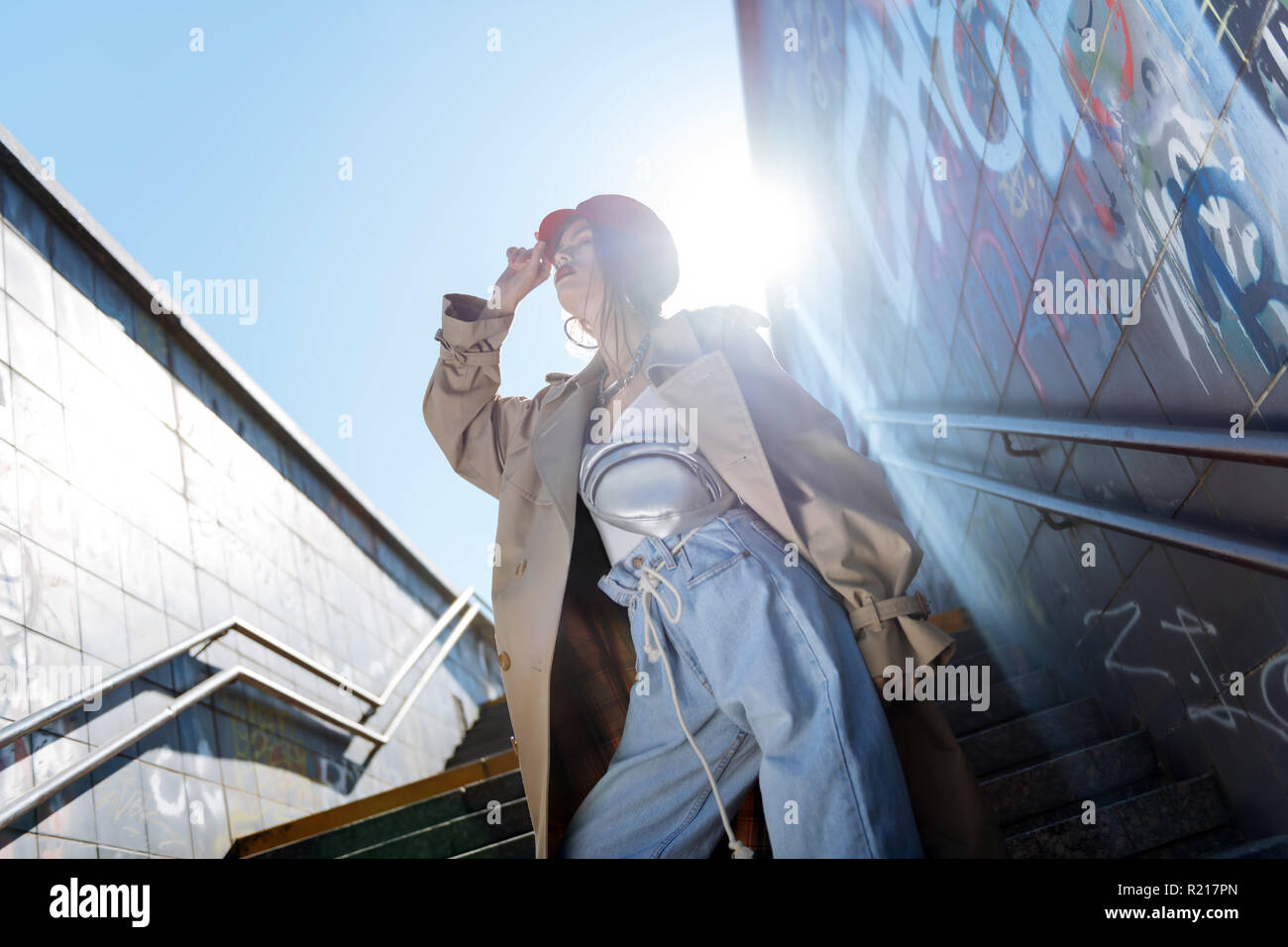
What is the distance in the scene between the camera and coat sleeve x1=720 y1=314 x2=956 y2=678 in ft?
5.34

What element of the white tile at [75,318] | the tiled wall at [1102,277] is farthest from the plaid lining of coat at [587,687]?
the white tile at [75,318]

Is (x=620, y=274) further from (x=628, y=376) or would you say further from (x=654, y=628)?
(x=654, y=628)

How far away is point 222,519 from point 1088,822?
424cm

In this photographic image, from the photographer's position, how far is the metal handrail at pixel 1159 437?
1.62 m

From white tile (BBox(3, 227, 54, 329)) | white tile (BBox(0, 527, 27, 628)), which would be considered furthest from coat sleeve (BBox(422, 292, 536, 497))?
white tile (BBox(3, 227, 54, 329))

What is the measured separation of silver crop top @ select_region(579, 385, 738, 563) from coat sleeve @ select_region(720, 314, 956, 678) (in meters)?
0.14

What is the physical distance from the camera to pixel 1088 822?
8.56 ft

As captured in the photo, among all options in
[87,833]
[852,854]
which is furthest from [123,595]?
[852,854]

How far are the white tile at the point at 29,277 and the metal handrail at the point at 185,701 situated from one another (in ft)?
4.93

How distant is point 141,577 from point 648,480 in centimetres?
305

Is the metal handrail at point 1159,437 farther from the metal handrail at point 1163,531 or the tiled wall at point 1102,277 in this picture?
the metal handrail at point 1163,531

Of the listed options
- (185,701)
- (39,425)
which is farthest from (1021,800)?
(39,425)

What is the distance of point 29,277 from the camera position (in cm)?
370
